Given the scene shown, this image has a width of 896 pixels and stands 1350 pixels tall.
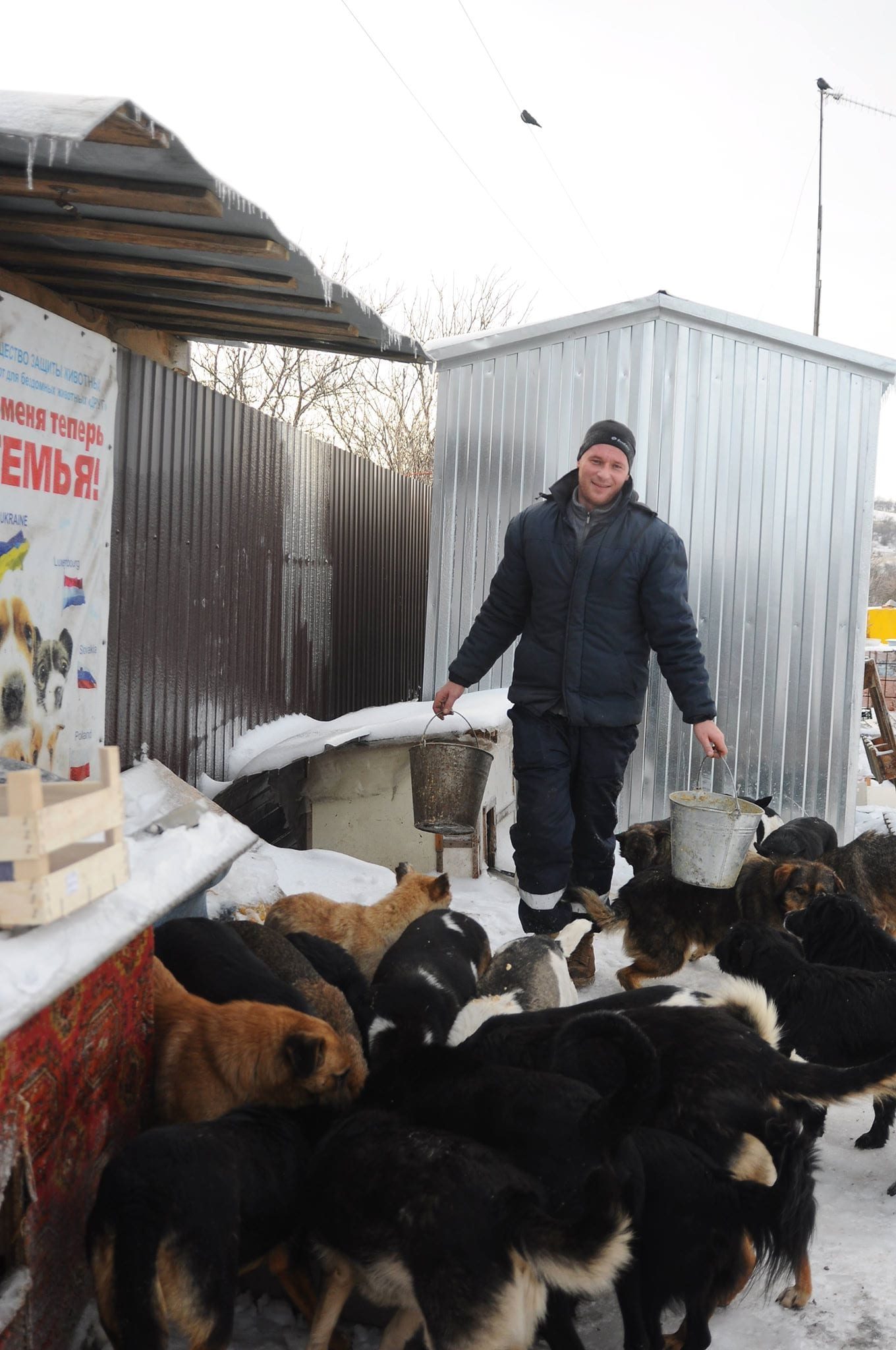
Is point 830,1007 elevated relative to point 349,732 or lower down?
lower down

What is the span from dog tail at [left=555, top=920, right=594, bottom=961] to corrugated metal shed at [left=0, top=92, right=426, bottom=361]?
10.1 feet

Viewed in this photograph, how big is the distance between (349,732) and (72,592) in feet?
9.36

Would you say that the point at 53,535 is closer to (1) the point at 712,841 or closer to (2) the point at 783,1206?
(1) the point at 712,841

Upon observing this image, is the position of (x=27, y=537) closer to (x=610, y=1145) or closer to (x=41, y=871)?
(x=41, y=871)

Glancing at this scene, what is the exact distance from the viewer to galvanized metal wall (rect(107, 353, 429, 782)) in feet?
19.8

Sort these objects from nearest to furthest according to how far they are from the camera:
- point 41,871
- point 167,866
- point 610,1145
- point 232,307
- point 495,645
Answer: point 41,871
point 610,1145
point 167,866
point 232,307
point 495,645

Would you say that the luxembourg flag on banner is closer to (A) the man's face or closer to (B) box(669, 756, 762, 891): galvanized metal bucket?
(A) the man's face

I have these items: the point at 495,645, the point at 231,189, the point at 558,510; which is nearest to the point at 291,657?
the point at 495,645

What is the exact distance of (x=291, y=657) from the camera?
28.1 feet

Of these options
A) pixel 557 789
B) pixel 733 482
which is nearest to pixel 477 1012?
pixel 557 789

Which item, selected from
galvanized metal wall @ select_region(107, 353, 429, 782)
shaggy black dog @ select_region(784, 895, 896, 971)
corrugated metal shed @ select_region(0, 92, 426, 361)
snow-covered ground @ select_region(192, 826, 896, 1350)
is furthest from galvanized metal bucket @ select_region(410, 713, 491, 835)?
corrugated metal shed @ select_region(0, 92, 426, 361)

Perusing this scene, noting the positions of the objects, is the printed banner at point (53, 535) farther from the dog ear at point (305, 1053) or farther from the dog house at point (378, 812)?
the dog house at point (378, 812)

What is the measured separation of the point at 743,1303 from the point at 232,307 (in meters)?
4.94

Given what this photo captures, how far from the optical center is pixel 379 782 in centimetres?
772
